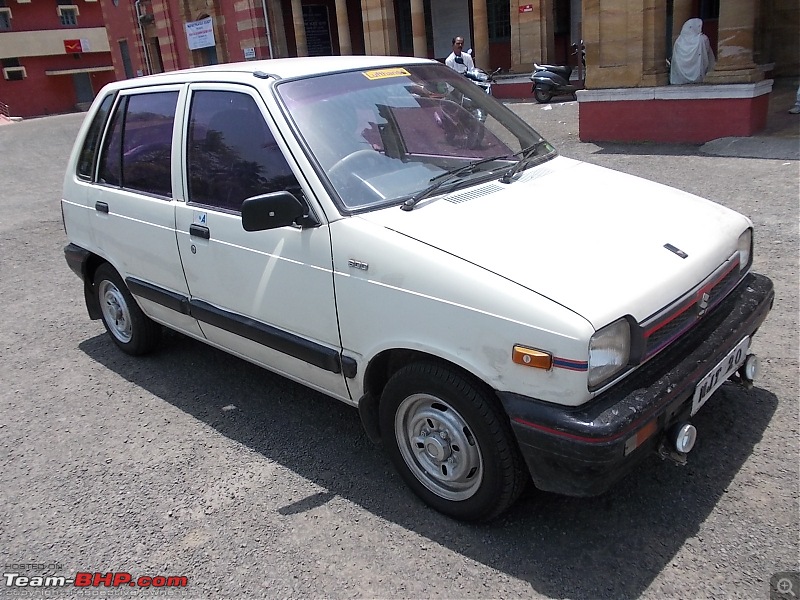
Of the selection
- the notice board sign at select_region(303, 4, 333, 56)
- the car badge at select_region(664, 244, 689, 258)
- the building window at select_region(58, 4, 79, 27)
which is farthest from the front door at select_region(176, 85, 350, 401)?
the building window at select_region(58, 4, 79, 27)

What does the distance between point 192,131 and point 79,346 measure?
2523 millimetres

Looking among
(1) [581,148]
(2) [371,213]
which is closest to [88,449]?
(2) [371,213]

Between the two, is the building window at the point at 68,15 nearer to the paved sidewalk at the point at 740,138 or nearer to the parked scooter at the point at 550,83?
the parked scooter at the point at 550,83

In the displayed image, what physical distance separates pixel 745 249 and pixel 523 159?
47.9 inches

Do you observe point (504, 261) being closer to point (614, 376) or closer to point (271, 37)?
point (614, 376)

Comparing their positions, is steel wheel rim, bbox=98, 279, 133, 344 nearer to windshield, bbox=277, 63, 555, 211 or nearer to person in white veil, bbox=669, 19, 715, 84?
windshield, bbox=277, 63, 555, 211

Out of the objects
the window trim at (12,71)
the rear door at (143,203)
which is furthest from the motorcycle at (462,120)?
the window trim at (12,71)

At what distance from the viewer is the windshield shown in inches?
127

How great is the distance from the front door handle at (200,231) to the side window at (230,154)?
138mm

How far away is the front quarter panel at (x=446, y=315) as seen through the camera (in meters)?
2.45

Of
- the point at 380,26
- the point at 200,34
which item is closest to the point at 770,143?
the point at 380,26

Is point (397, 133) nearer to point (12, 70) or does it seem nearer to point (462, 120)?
point (462, 120)

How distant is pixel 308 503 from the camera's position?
3.25 meters

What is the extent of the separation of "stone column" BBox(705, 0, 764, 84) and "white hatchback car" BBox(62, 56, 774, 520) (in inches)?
Answer: 319
